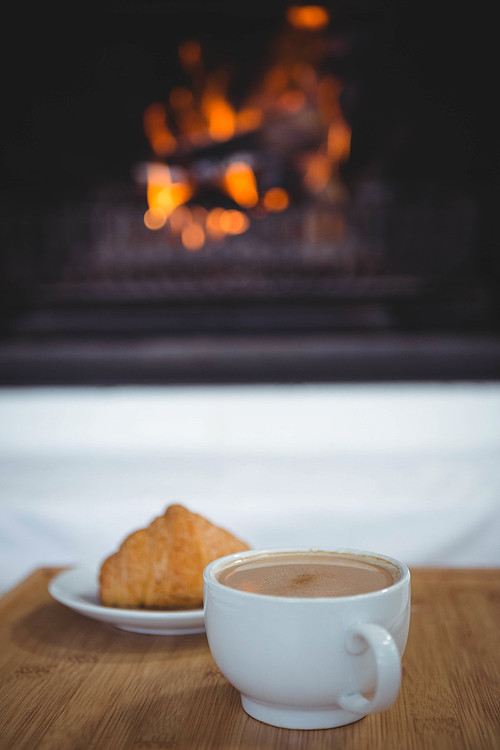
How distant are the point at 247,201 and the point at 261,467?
2.16 ft

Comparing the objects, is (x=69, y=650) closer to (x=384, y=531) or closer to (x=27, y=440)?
(x=384, y=531)

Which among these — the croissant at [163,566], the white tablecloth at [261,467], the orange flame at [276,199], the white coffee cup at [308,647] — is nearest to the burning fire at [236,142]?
the orange flame at [276,199]

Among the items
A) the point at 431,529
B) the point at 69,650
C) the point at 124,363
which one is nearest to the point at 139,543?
the point at 69,650

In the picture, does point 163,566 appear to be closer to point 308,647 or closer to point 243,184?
point 308,647

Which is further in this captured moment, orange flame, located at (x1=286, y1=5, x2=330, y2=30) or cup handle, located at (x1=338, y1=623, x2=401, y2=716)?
orange flame, located at (x1=286, y1=5, x2=330, y2=30)

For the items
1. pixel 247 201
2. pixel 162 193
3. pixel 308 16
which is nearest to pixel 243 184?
pixel 247 201

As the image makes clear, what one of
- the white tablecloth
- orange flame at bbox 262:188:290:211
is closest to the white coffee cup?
the white tablecloth

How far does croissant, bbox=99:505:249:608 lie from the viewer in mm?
503

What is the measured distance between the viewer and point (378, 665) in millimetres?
318

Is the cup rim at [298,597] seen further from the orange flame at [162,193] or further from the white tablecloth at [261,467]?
the orange flame at [162,193]

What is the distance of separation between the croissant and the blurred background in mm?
967

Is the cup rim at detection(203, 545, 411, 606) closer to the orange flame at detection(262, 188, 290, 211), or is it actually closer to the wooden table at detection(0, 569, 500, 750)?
the wooden table at detection(0, 569, 500, 750)

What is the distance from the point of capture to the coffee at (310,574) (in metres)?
0.38

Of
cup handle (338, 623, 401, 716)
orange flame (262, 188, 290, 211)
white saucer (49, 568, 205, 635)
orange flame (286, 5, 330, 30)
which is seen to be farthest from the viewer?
orange flame (262, 188, 290, 211)
